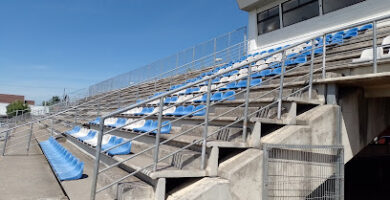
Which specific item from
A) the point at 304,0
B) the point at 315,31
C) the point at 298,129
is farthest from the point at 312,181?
the point at 304,0

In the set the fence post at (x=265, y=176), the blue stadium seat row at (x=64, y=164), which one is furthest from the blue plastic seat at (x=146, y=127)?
the fence post at (x=265, y=176)

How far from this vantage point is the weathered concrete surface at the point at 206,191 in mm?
2982

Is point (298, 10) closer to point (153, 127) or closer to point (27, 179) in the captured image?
point (153, 127)

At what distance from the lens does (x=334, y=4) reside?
390 inches

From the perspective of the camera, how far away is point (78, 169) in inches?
174

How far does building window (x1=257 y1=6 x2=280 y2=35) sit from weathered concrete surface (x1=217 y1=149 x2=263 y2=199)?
979cm

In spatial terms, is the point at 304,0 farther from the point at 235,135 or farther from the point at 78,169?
the point at 78,169

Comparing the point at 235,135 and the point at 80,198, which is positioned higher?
the point at 235,135

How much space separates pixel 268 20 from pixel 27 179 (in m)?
10.9

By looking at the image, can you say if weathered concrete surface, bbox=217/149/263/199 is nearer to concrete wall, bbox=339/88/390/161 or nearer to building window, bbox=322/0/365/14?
concrete wall, bbox=339/88/390/161

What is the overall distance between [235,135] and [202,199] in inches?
42.4

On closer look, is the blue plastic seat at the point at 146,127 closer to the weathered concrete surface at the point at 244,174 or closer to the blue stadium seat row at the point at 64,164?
the blue stadium seat row at the point at 64,164

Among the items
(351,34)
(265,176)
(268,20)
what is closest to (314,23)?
(268,20)

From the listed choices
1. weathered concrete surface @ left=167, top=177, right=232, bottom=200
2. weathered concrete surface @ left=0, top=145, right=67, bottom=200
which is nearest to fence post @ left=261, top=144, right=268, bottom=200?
weathered concrete surface @ left=167, top=177, right=232, bottom=200
